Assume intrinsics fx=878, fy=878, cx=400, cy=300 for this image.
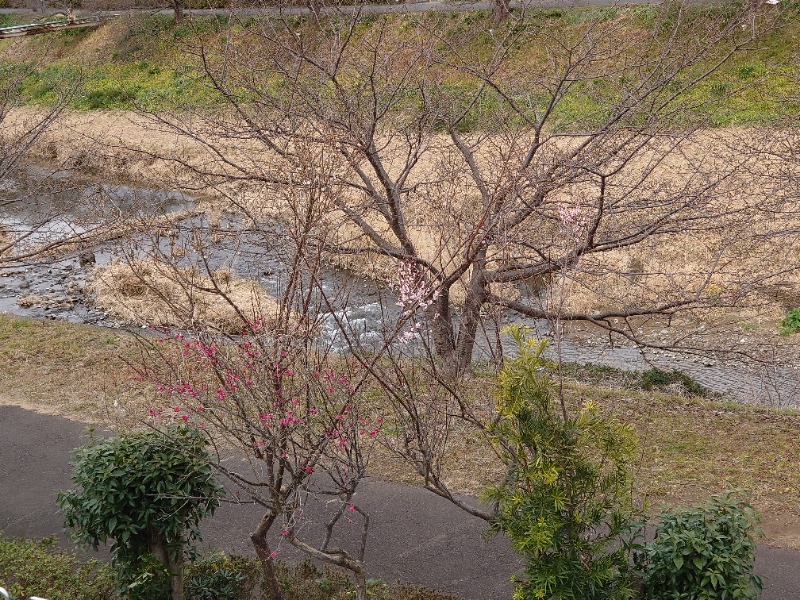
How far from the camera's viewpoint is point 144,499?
5.82 meters

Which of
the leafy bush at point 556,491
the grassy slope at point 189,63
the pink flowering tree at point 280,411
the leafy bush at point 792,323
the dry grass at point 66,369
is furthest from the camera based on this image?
the grassy slope at point 189,63

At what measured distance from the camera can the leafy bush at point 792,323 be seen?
1377cm

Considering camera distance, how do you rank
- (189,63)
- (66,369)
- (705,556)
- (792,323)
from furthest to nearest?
(189,63)
(792,323)
(66,369)
(705,556)

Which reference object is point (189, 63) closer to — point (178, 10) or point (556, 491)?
point (178, 10)

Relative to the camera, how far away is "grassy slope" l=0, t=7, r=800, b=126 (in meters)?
20.2

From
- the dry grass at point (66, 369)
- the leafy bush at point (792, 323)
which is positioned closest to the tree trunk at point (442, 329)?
the dry grass at point (66, 369)

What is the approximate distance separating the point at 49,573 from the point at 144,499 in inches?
63.8

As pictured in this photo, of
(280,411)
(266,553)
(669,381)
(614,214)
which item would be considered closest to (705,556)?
(280,411)

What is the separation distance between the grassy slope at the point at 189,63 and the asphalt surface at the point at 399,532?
461 inches

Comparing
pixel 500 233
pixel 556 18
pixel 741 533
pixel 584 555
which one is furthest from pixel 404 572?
pixel 556 18

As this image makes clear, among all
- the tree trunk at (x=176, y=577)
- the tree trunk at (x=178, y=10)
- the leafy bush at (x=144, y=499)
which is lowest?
the tree trunk at (x=176, y=577)

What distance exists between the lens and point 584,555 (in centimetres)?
497

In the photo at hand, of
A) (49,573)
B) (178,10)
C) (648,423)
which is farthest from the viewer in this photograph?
(178,10)

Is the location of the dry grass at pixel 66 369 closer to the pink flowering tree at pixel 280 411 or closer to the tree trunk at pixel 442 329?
the tree trunk at pixel 442 329
